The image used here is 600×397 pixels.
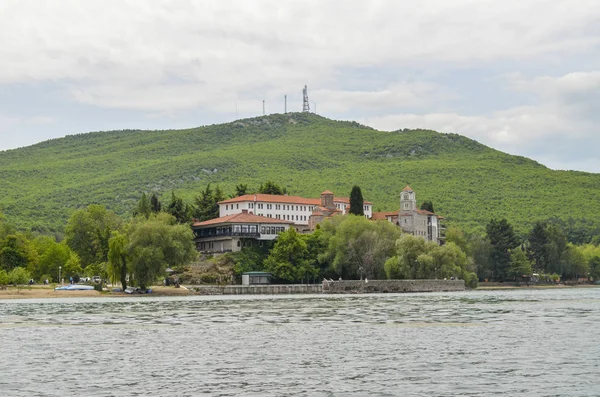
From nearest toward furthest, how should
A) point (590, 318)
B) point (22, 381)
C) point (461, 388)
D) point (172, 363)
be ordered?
point (461, 388)
point (22, 381)
point (172, 363)
point (590, 318)

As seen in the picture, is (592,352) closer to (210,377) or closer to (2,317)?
(210,377)

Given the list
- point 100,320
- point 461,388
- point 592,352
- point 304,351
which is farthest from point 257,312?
point 461,388

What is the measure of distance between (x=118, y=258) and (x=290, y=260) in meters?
33.6

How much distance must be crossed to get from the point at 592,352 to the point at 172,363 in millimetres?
16775

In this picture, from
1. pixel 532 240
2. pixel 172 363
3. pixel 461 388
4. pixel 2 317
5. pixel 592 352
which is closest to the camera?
pixel 461 388

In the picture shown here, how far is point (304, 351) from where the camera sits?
116ft

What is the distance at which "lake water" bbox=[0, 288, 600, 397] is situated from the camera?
26328mm

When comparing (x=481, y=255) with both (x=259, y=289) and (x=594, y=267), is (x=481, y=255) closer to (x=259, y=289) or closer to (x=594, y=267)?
(x=594, y=267)

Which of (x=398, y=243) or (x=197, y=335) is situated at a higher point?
(x=398, y=243)

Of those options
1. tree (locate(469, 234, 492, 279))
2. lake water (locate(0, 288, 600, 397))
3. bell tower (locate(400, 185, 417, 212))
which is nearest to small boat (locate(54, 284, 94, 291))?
lake water (locate(0, 288, 600, 397))

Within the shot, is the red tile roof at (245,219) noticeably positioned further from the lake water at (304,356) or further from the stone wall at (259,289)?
the lake water at (304,356)

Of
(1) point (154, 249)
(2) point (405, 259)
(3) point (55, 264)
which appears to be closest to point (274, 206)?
(2) point (405, 259)

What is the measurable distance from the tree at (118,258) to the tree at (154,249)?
0.72 meters

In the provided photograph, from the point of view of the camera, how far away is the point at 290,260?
416 ft
